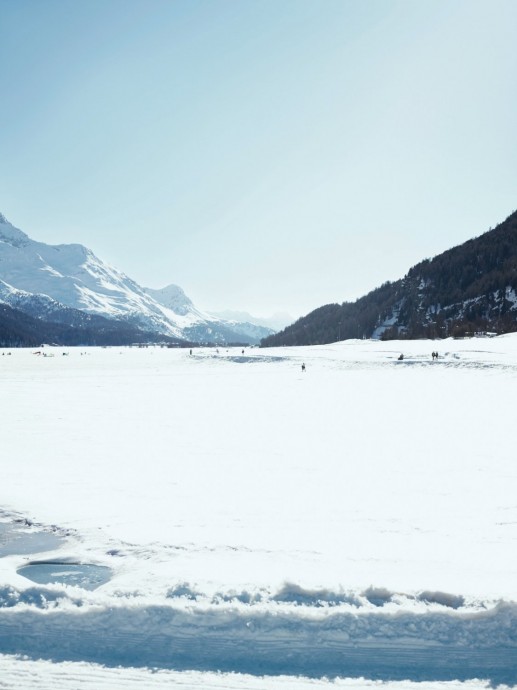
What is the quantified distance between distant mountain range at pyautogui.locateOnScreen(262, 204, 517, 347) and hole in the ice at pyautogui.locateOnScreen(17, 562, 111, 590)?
99799 millimetres

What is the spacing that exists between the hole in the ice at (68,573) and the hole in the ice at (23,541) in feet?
1.91

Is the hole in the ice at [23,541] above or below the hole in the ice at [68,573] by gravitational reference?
below

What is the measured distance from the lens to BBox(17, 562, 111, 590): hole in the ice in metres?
6.45

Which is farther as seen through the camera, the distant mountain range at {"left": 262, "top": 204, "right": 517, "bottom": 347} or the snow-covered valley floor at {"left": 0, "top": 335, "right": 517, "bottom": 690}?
the distant mountain range at {"left": 262, "top": 204, "right": 517, "bottom": 347}

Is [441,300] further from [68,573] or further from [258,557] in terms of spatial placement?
[68,573]

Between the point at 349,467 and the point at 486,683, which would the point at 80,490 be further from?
the point at 486,683

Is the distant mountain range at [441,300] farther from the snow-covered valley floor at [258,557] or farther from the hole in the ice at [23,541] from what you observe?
the hole in the ice at [23,541]

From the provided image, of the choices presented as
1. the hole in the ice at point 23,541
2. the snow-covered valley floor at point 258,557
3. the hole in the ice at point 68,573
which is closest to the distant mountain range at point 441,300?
the snow-covered valley floor at point 258,557

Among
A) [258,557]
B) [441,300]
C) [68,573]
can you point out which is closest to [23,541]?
[68,573]

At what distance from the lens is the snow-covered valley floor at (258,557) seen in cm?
486

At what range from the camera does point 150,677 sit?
4566 millimetres

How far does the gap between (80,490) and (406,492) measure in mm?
7125

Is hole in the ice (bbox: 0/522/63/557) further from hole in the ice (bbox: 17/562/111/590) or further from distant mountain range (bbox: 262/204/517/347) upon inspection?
distant mountain range (bbox: 262/204/517/347)

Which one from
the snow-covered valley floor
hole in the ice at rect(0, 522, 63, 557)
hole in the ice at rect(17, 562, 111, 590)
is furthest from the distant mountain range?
hole in the ice at rect(17, 562, 111, 590)
